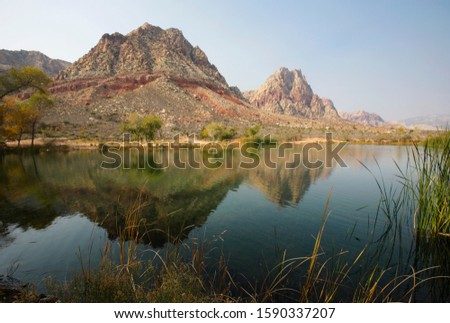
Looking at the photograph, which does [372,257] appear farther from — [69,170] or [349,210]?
[69,170]

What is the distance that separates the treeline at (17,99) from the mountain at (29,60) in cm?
14071

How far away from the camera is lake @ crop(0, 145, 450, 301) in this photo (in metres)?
6.72

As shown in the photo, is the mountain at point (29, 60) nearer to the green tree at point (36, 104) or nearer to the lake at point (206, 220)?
the green tree at point (36, 104)

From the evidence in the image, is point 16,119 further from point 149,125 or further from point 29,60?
point 29,60

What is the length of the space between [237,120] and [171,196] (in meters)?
73.1

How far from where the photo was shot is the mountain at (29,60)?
145113mm

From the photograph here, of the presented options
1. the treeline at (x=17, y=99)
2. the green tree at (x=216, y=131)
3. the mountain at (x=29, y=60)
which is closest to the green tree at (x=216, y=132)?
the green tree at (x=216, y=131)

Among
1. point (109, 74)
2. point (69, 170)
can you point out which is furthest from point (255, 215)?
point (109, 74)

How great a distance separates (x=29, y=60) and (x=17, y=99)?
167 meters

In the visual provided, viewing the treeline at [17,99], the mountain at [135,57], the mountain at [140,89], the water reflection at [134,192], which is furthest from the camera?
the mountain at [135,57]

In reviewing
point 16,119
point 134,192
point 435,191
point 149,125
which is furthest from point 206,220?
point 149,125

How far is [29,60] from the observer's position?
525 feet

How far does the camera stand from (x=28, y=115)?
34.9 meters

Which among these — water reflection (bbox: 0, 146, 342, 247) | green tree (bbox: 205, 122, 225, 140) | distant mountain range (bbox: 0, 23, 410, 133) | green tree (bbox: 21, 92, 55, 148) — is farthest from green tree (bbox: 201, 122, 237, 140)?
water reflection (bbox: 0, 146, 342, 247)
